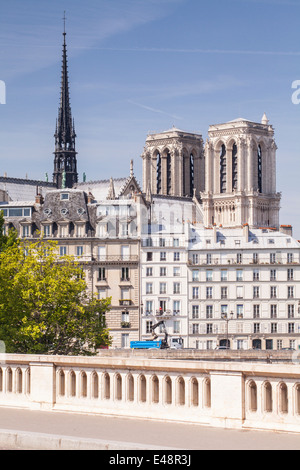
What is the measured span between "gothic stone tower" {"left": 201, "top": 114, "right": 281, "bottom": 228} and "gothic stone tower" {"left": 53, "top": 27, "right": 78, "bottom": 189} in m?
20.8

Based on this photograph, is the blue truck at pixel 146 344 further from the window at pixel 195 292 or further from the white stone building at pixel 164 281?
the window at pixel 195 292

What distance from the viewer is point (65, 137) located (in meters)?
134

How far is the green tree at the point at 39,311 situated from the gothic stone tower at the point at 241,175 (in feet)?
336

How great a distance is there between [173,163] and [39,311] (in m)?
113

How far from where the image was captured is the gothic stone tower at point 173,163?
147000 mm

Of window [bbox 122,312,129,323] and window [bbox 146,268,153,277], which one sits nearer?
window [bbox 122,312,129,323]

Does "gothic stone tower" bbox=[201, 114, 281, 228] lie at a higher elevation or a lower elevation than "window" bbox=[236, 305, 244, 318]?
higher

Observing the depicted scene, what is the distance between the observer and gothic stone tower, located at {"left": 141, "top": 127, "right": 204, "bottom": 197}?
147000mm

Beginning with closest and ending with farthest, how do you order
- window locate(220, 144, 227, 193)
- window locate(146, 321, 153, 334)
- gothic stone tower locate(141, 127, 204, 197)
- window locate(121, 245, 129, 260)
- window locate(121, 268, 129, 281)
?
window locate(121, 268, 129, 281), window locate(121, 245, 129, 260), window locate(146, 321, 153, 334), window locate(220, 144, 227, 193), gothic stone tower locate(141, 127, 204, 197)

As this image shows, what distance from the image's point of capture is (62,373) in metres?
15.9

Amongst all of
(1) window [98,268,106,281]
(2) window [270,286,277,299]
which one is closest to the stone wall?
(1) window [98,268,106,281]

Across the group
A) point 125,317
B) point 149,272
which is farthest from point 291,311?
point 125,317

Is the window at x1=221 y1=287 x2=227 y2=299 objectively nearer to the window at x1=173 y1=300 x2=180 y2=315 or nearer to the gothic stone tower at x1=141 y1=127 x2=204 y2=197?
the window at x1=173 y1=300 x2=180 y2=315

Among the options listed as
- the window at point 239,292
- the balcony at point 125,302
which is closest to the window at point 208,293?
the window at point 239,292
